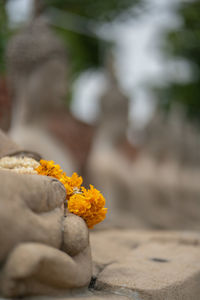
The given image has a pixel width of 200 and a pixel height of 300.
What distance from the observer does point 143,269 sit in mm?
2193

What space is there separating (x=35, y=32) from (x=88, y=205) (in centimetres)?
368

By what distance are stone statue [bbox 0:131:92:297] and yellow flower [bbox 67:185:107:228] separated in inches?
2.1

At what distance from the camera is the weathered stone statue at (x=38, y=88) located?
4445 millimetres

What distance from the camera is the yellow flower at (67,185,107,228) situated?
5.88 ft

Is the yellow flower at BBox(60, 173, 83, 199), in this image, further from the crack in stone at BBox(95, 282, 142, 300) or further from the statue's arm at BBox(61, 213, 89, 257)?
the crack in stone at BBox(95, 282, 142, 300)

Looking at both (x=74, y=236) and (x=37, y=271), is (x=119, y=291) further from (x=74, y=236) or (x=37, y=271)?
(x=37, y=271)

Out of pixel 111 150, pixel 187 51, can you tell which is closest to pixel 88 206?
pixel 111 150

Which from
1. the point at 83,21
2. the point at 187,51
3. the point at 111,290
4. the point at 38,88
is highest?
the point at 83,21

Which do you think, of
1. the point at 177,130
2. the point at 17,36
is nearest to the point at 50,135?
the point at 17,36

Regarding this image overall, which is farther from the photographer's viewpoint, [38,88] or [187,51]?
[187,51]

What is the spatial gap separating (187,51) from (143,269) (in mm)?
6982

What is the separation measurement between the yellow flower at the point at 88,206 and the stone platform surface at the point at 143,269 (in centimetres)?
31

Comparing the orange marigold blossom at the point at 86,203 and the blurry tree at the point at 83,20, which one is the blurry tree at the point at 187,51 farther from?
the orange marigold blossom at the point at 86,203

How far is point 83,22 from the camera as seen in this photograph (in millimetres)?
9688
